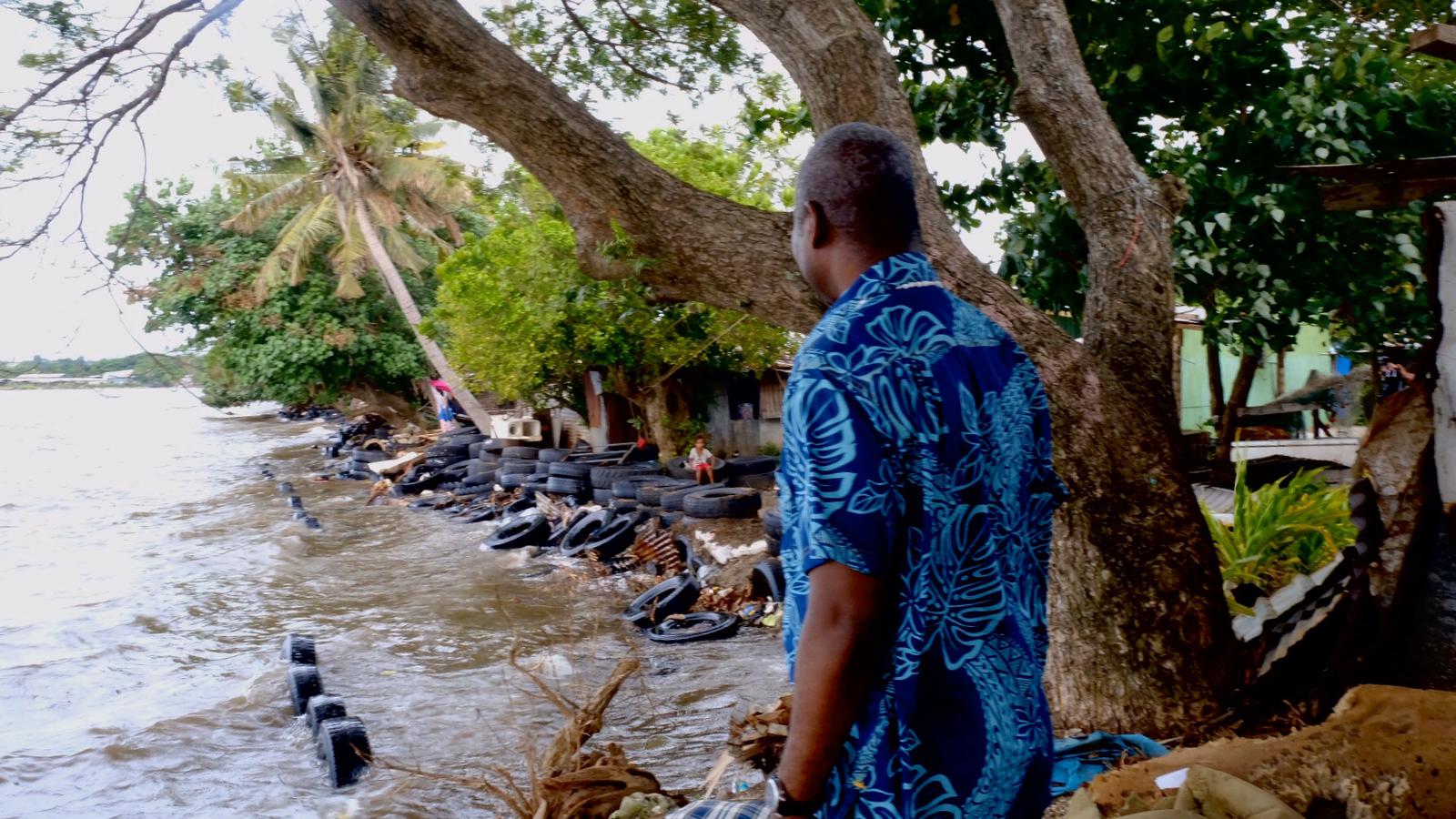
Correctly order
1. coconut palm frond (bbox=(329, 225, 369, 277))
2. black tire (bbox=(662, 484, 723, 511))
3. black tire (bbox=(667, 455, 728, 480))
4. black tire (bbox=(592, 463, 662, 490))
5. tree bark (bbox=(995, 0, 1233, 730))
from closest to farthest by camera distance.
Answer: tree bark (bbox=(995, 0, 1233, 730)), black tire (bbox=(662, 484, 723, 511)), black tire (bbox=(667, 455, 728, 480)), black tire (bbox=(592, 463, 662, 490)), coconut palm frond (bbox=(329, 225, 369, 277))

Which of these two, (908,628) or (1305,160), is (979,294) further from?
(908,628)

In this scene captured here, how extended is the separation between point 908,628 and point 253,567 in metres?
16.0

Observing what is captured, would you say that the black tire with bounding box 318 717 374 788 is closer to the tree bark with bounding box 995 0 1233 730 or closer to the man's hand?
the tree bark with bounding box 995 0 1233 730

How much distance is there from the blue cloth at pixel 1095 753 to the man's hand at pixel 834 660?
9.16 feet

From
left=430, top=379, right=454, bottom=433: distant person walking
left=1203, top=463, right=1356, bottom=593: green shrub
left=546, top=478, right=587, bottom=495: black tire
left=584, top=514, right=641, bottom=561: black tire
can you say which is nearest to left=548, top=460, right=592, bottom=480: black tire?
left=546, top=478, right=587, bottom=495: black tire

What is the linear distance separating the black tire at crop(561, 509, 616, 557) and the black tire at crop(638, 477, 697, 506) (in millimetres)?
659

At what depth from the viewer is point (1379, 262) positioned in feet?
19.9

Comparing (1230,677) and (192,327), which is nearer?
(1230,677)

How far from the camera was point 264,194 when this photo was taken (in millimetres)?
30000

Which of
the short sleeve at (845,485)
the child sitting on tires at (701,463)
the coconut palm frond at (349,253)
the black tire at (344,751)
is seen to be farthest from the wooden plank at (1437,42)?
the coconut palm frond at (349,253)

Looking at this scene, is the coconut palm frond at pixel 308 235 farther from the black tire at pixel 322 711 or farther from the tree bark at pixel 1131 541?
the tree bark at pixel 1131 541

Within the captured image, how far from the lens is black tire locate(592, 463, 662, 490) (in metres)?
16.3

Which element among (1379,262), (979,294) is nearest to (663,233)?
(979,294)

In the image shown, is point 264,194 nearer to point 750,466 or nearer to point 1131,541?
point 750,466
